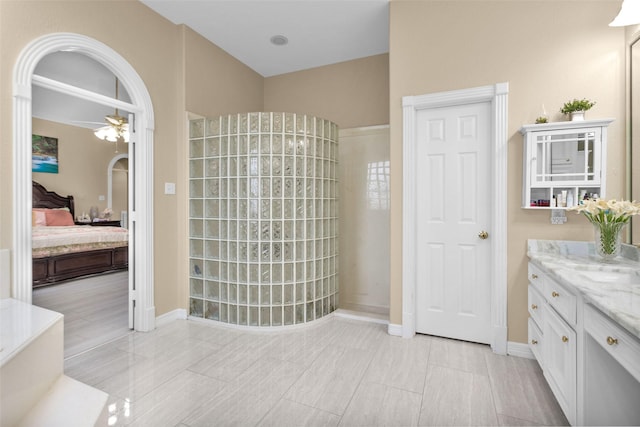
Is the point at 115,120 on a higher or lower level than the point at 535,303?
higher

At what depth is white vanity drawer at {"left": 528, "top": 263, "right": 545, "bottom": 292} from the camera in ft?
6.56

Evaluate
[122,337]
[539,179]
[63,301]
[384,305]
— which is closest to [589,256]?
[539,179]

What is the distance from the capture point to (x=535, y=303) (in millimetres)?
2150

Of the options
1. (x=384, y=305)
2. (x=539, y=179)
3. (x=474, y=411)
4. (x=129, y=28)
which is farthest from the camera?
(x=384, y=305)

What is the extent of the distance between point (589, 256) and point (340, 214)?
96.4 inches

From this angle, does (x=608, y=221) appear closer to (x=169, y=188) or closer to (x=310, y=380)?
(x=310, y=380)

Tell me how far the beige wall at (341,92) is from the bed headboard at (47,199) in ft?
16.2

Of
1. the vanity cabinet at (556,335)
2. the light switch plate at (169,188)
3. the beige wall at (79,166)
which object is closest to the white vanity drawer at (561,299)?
→ the vanity cabinet at (556,335)

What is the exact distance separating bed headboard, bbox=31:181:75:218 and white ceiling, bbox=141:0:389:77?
→ 492 cm

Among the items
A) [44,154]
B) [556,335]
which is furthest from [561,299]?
[44,154]

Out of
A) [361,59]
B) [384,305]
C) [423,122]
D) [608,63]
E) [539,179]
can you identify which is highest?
[361,59]

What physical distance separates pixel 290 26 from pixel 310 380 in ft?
10.7

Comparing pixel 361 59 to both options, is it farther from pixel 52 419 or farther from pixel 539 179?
pixel 52 419

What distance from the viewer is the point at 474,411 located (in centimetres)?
174
